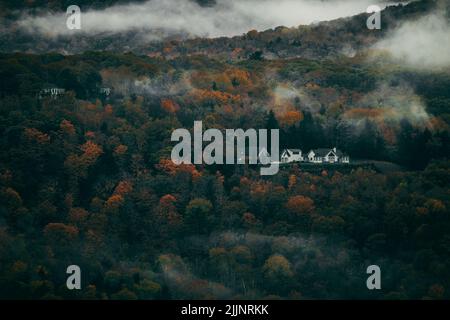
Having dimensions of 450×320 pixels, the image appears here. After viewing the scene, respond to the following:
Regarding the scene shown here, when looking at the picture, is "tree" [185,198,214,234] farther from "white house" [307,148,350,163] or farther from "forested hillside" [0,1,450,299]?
"white house" [307,148,350,163]

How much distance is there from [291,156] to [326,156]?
2356 millimetres

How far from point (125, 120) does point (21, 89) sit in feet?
28.5

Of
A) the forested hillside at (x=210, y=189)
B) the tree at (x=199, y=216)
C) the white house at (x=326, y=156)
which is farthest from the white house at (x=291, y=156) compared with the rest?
the tree at (x=199, y=216)

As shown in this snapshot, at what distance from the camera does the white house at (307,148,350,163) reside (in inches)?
3856

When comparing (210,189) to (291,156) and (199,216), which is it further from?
(291,156)

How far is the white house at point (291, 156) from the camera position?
321 feet

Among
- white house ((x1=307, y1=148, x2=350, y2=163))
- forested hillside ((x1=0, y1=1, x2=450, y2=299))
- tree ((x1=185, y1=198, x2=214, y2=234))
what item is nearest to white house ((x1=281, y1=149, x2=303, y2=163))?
white house ((x1=307, y1=148, x2=350, y2=163))

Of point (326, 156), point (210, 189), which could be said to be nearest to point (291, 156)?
point (326, 156)

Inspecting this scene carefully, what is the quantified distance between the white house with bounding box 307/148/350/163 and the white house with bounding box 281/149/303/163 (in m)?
0.65

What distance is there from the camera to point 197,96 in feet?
368

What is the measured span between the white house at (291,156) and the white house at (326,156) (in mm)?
651

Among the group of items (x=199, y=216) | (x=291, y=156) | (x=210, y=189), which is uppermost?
(x=291, y=156)

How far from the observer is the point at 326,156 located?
98.4 meters
